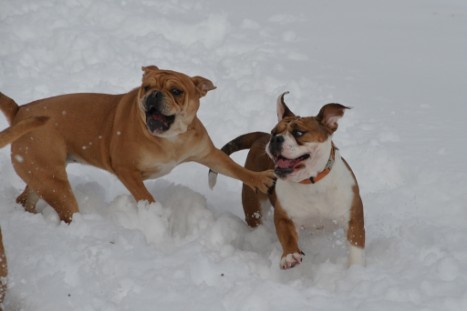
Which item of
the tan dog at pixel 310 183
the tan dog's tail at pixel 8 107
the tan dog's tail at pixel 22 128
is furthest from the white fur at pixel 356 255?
the tan dog's tail at pixel 8 107

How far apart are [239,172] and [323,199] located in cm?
86

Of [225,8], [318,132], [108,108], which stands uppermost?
[318,132]

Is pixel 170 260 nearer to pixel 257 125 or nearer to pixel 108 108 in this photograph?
pixel 108 108

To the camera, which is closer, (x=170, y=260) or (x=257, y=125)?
(x=170, y=260)

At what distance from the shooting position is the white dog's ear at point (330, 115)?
17.3 feet

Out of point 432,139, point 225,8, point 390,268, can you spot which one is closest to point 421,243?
point 390,268

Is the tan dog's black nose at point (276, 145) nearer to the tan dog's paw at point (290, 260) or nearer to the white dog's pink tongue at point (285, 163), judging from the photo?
the white dog's pink tongue at point (285, 163)

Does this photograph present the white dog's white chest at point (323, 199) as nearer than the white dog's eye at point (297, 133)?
No

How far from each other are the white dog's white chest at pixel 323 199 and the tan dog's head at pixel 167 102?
0.90 meters

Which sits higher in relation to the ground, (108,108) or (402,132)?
(108,108)

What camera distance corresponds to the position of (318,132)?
5207mm

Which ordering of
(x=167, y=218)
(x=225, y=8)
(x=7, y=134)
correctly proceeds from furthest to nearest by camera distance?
(x=225, y=8) < (x=167, y=218) < (x=7, y=134)

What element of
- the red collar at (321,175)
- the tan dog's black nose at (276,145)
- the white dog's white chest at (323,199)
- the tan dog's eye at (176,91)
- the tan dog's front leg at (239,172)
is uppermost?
the tan dog's eye at (176,91)

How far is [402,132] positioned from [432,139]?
0.33 metres
